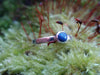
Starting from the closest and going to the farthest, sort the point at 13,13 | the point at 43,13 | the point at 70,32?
the point at 70,32 → the point at 43,13 → the point at 13,13

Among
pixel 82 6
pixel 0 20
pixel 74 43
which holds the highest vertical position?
pixel 82 6

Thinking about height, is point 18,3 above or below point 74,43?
above

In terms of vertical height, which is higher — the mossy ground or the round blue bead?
the round blue bead

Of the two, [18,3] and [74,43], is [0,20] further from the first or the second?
[74,43]

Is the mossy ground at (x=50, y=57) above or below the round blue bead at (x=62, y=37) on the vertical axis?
below

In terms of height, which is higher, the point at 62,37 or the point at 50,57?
the point at 62,37

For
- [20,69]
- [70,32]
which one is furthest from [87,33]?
[20,69]

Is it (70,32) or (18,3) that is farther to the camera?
(18,3)

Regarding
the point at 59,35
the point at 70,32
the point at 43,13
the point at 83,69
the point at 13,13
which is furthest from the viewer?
the point at 13,13
